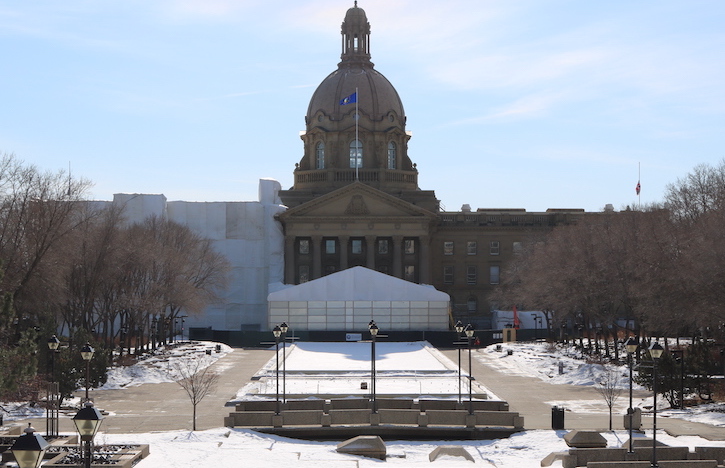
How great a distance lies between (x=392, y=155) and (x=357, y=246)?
12.1 metres

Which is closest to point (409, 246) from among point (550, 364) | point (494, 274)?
point (494, 274)

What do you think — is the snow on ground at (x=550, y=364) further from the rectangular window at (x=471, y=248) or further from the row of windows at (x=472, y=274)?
the rectangular window at (x=471, y=248)

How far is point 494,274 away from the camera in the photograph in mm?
115438

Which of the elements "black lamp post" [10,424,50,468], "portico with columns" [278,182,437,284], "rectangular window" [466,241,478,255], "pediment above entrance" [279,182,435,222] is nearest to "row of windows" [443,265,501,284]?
"rectangular window" [466,241,478,255]

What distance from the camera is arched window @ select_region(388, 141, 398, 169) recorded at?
11862 cm

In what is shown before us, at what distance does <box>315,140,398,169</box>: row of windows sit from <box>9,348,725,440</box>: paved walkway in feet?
194

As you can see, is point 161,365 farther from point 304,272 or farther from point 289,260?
point 304,272

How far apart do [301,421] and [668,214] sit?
42514 millimetres

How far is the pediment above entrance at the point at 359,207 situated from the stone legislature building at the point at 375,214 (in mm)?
101

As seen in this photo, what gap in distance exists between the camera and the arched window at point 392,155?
11862cm

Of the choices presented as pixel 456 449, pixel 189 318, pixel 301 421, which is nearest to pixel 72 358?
pixel 301 421

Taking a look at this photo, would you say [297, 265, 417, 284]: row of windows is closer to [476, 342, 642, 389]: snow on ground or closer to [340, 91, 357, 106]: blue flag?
[340, 91, 357, 106]: blue flag

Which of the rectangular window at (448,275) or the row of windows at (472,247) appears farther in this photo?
the rectangular window at (448,275)

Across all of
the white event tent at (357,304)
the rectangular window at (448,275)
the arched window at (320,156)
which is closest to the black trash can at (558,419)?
the white event tent at (357,304)
